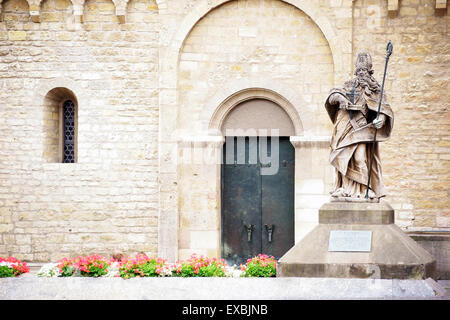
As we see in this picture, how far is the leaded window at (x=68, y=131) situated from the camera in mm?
12859

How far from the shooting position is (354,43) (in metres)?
12.0

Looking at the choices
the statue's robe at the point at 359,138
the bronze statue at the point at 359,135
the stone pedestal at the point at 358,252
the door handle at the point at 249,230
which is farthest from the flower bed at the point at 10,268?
the door handle at the point at 249,230

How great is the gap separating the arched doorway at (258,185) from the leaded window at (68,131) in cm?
304

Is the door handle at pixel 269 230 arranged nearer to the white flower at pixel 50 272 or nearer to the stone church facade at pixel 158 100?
the stone church facade at pixel 158 100

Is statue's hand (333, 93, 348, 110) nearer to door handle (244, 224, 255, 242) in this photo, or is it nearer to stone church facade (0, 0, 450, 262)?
stone church facade (0, 0, 450, 262)

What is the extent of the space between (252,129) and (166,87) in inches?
72.6

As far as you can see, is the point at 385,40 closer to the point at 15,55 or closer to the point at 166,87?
the point at 166,87

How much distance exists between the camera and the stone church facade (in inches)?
474

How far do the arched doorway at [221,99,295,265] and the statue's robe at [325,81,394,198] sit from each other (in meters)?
4.20

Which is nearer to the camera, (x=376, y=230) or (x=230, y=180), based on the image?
(x=376, y=230)

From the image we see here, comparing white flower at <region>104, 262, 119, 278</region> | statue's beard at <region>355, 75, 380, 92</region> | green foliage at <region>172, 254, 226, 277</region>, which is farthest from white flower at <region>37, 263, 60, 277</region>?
statue's beard at <region>355, 75, 380, 92</region>

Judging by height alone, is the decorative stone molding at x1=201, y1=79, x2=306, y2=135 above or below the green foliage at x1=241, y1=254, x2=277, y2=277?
above

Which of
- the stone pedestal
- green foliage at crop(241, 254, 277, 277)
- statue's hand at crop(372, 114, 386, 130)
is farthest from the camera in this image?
statue's hand at crop(372, 114, 386, 130)
